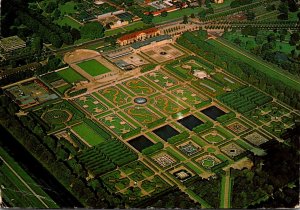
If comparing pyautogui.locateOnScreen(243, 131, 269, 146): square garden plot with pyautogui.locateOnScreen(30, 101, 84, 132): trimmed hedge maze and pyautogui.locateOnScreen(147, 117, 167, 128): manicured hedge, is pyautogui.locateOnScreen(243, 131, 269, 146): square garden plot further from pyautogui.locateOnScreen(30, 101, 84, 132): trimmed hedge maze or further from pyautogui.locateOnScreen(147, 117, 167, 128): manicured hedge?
pyautogui.locateOnScreen(30, 101, 84, 132): trimmed hedge maze

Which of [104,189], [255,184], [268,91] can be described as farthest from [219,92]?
[104,189]

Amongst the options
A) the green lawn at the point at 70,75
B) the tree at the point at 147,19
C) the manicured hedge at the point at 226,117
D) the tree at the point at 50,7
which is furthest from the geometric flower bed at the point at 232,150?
the tree at the point at 50,7

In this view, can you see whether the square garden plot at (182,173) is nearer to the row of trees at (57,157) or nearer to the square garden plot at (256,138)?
the row of trees at (57,157)

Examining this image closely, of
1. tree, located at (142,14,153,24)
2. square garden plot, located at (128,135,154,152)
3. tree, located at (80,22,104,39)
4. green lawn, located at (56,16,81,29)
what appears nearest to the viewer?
square garden plot, located at (128,135,154,152)

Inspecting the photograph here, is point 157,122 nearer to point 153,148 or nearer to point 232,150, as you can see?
point 153,148

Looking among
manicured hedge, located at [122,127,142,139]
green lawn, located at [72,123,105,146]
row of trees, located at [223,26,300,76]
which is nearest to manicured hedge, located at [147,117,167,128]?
manicured hedge, located at [122,127,142,139]

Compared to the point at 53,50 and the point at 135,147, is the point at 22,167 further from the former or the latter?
the point at 53,50

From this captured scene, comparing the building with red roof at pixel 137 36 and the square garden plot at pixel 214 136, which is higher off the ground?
the building with red roof at pixel 137 36
